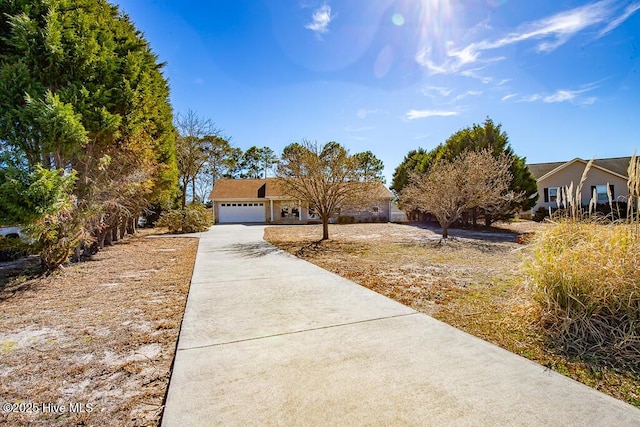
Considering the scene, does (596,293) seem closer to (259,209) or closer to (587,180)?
(259,209)

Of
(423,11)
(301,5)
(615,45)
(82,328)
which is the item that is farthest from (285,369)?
(615,45)

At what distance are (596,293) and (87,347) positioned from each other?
5.55m

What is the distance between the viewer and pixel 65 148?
661cm

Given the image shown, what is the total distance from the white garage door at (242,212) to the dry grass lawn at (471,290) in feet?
61.9

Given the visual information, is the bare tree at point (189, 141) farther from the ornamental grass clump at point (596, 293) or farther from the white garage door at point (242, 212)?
the ornamental grass clump at point (596, 293)

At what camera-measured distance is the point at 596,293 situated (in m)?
3.27

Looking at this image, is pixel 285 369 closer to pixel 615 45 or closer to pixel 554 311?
pixel 554 311

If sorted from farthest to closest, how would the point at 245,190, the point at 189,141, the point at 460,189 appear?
the point at 245,190 < the point at 189,141 < the point at 460,189

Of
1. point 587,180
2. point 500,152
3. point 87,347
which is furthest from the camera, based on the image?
point 587,180

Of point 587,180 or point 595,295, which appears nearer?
point 595,295

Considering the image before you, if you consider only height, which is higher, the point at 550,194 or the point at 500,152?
the point at 500,152

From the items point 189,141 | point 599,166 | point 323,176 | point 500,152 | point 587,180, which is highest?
A: point 189,141

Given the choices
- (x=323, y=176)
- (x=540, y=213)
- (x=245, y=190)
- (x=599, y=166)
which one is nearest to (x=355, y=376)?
(x=323, y=176)

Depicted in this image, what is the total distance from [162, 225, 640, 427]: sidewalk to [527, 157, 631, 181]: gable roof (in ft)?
84.6
